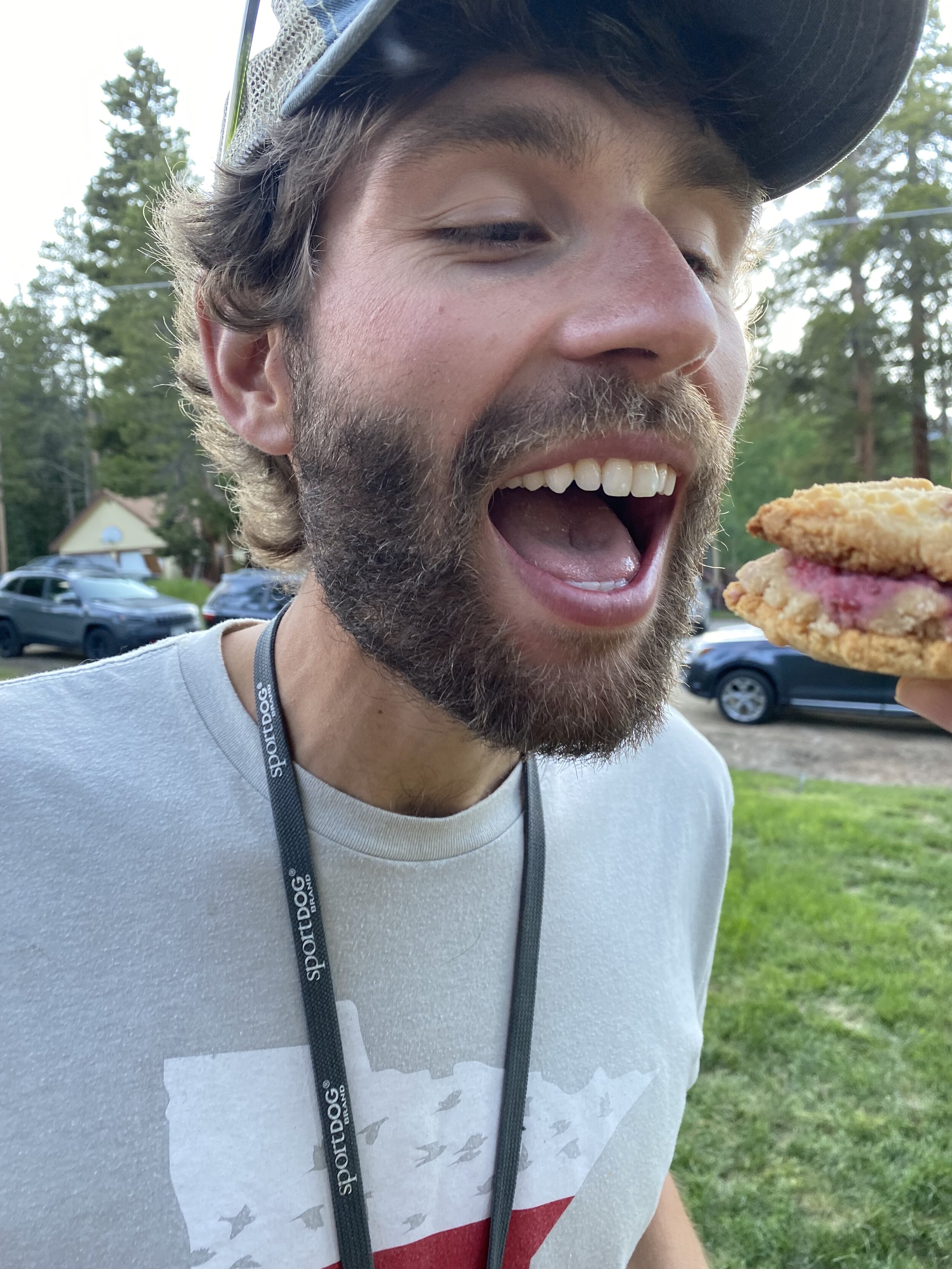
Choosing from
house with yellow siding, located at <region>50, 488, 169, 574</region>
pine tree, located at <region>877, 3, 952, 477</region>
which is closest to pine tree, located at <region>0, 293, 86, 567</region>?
house with yellow siding, located at <region>50, 488, 169, 574</region>

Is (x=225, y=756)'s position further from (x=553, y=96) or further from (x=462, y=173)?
(x=553, y=96)

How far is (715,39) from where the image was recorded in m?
1.54

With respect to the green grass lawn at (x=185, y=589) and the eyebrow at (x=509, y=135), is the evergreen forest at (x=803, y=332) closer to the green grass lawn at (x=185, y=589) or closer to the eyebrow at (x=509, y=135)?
the green grass lawn at (x=185, y=589)

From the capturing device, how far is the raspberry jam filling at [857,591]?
1530 millimetres

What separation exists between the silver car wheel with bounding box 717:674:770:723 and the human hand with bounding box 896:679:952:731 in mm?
10103

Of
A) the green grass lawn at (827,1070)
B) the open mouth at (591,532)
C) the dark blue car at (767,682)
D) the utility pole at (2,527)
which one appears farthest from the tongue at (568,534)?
the utility pole at (2,527)

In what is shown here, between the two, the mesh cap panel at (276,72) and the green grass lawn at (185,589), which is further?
the green grass lawn at (185,589)

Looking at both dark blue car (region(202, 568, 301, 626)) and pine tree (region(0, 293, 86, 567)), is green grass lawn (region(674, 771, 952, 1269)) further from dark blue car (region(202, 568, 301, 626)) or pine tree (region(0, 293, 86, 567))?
pine tree (region(0, 293, 86, 567))

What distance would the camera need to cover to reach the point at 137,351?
23297 mm

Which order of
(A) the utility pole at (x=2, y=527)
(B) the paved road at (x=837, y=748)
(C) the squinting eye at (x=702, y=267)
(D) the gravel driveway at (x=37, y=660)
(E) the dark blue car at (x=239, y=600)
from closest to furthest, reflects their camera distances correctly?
(C) the squinting eye at (x=702, y=267) < (B) the paved road at (x=837, y=748) < (E) the dark blue car at (x=239, y=600) < (D) the gravel driveway at (x=37, y=660) < (A) the utility pole at (x=2, y=527)

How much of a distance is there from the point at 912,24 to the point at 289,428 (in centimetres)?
130

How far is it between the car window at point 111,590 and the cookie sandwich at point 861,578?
16.7 meters

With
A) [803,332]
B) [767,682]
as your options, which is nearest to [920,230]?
[803,332]

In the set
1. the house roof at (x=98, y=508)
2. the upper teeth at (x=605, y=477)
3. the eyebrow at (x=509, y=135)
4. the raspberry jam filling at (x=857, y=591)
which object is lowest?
the raspberry jam filling at (x=857, y=591)
